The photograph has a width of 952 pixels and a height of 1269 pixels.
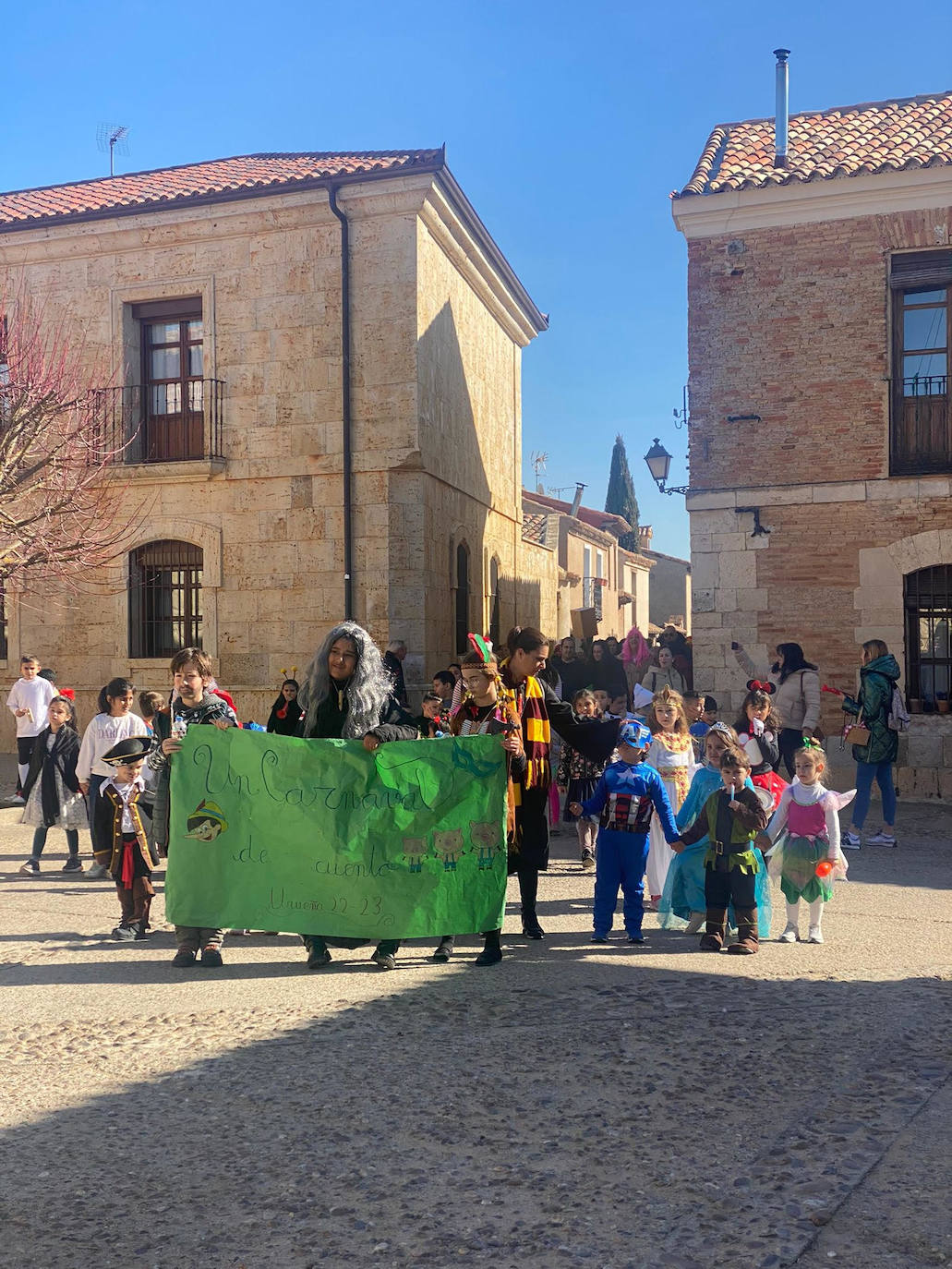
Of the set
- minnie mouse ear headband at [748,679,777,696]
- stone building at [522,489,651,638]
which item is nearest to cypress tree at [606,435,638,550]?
stone building at [522,489,651,638]

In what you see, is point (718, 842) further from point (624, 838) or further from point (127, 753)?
point (127, 753)

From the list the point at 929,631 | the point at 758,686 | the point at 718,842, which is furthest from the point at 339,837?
the point at 929,631

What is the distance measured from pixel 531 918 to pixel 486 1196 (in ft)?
10.6

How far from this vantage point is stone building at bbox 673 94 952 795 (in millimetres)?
14125

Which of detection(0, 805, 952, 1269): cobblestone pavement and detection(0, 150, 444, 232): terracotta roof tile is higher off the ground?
detection(0, 150, 444, 232): terracotta roof tile

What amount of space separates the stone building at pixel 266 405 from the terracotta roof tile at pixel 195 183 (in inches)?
2.3

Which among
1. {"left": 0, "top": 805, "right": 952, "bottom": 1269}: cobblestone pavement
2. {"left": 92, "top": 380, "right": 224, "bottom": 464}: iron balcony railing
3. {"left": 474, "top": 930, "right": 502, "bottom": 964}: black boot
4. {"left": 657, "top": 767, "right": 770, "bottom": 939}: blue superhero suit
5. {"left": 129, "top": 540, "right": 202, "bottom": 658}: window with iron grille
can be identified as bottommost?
{"left": 0, "top": 805, "right": 952, "bottom": 1269}: cobblestone pavement

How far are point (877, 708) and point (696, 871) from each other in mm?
4534

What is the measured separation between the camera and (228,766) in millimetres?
6188

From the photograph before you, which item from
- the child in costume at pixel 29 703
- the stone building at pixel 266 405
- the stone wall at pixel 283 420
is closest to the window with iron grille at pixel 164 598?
the stone building at pixel 266 405

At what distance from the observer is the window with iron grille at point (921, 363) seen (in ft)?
46.9

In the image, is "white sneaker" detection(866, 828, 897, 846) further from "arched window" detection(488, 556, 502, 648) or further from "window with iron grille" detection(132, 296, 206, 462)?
"window with iron grille" detection(132, 296, 206, 462)

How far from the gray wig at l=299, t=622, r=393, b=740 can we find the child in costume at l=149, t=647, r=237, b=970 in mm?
519

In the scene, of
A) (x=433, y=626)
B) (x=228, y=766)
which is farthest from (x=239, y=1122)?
(x=433, y=626)
